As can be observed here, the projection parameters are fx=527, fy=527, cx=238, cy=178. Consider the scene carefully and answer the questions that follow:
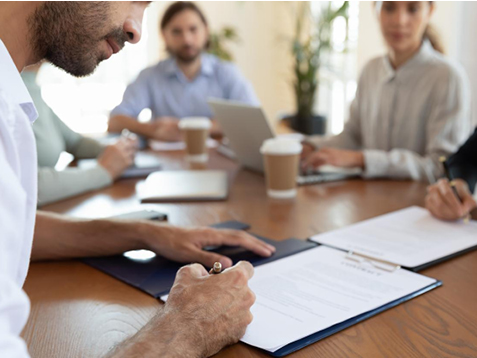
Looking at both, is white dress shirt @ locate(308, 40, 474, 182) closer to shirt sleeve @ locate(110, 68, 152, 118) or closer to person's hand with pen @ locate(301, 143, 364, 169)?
person's hand with pen @ locate(301, 143, 364, 169)

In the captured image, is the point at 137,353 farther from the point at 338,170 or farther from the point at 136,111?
the point at 136,111

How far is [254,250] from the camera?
950mm

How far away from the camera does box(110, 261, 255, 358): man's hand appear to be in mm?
613

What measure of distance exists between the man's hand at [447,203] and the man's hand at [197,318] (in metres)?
0.60

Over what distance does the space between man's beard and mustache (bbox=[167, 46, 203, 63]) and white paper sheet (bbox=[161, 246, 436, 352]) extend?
2.30m

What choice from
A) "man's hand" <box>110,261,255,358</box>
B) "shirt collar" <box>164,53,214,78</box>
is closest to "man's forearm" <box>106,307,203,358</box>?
"man's hand" <box>110,261,255,358</box>

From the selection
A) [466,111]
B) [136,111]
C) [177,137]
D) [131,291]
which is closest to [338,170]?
[466,111]

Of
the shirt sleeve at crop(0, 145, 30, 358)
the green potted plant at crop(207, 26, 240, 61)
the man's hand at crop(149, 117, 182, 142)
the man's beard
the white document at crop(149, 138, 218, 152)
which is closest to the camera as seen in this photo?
the shirt sleeve at crop(0, 145, 30, 358)

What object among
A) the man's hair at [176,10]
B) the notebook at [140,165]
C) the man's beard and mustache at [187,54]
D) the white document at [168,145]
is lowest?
the white document at [168,145]

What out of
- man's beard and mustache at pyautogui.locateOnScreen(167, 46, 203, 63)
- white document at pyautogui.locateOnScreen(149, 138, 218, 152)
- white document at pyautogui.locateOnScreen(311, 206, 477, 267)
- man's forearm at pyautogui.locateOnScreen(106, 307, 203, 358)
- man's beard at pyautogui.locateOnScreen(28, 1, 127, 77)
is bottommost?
white document at pyautogui.locateOnScreen(149, 138, 218, 152)

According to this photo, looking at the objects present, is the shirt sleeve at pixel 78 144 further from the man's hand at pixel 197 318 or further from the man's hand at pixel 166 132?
the man's hand at pixel 197 318

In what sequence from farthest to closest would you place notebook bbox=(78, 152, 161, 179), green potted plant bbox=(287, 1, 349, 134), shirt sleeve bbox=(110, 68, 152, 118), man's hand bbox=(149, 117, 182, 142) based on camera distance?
green potted plant bbox=(287, 1, 349, 134), shirt sleeve bbox=(110, 68, 152, 118), man's hand bbox=(149, 117, 182, 142), notebook bbox=(78, 152, 161, 179)

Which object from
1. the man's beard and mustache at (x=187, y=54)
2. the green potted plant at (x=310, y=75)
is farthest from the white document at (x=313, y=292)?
the green potted plant at (x=310, y=75)

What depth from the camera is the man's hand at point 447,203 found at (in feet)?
3.77
